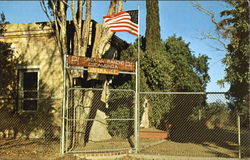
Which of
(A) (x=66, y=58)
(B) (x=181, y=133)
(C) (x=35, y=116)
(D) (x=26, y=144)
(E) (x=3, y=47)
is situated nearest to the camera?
(A) (x=66, y=58)

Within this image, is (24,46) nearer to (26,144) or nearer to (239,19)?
(26,144)

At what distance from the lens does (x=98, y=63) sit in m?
9.50

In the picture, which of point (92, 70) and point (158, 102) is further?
point (158, 102)

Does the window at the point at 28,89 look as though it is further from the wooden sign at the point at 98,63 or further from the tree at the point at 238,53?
the tree at the point at 238,53

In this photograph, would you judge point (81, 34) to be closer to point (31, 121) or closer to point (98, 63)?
point (98, 63)

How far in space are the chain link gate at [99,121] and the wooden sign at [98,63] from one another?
2.58 feet

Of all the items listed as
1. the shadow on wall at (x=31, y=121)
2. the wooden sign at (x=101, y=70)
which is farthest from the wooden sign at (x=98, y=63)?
the shadow on wall at (x=31, y=121)

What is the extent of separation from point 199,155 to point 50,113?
6596 millimetres

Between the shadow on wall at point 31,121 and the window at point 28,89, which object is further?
the window at point 28,89

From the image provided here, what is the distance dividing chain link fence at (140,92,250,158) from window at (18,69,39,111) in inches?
185

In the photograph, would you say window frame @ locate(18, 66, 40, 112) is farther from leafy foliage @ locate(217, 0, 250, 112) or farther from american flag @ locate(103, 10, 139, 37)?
leafy foliage @ locate(217, 0, 250, 112)

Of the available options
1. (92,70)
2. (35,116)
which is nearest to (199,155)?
(92,70)

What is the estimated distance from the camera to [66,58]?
9.04 meters

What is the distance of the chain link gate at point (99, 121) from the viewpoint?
32.5 feet
